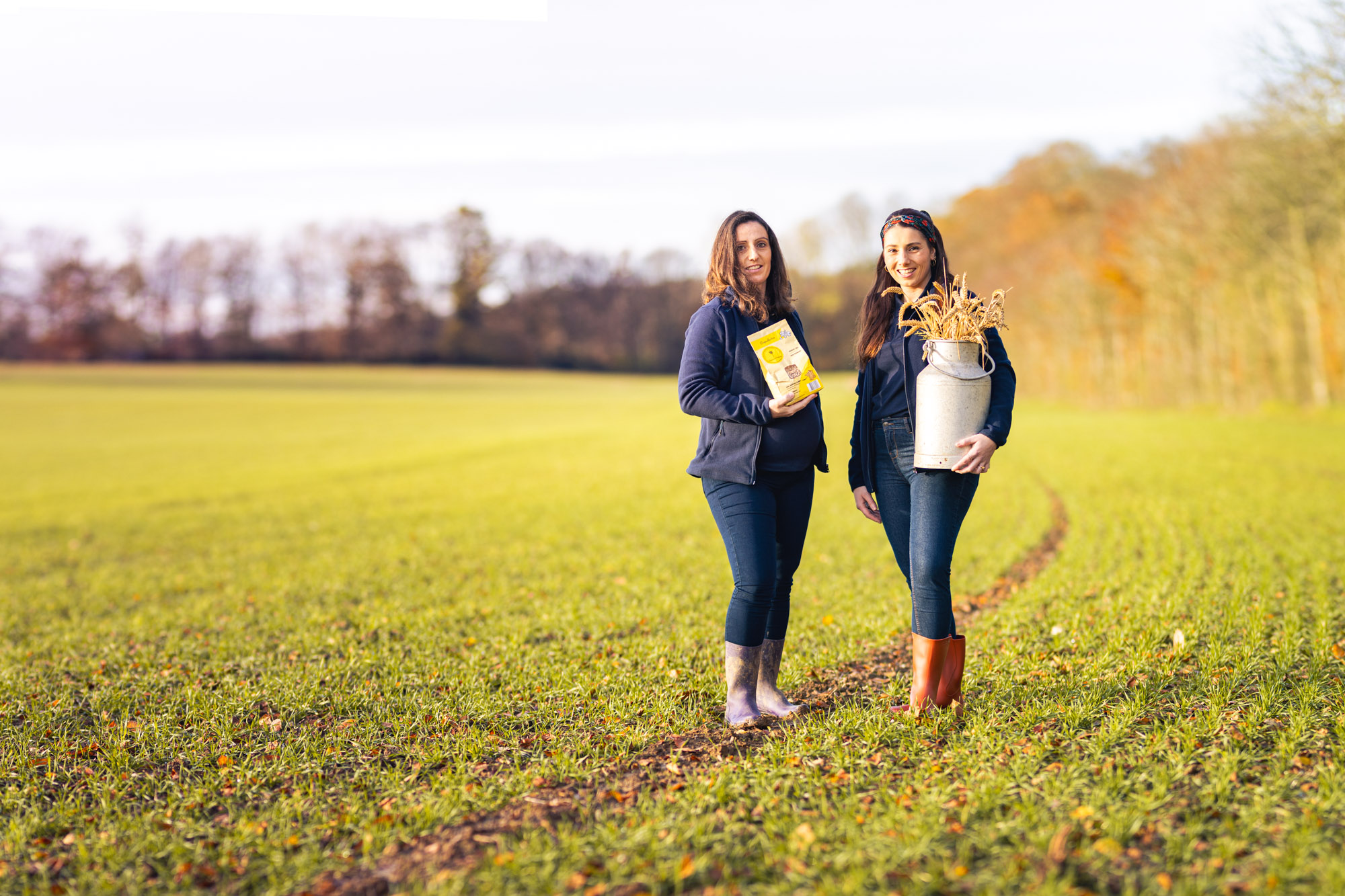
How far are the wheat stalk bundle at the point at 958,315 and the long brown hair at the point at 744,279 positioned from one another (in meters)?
0.58

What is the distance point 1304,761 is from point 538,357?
74306 mm

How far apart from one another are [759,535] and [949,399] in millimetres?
1011

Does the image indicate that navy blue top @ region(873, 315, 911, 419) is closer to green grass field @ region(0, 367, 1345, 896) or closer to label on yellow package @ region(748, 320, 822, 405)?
label on yellow package @ region(748, 320, 822, 405)

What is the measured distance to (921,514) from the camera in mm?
4000

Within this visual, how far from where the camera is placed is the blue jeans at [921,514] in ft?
13.0

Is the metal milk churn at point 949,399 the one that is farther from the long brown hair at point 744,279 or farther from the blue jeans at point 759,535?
the long brown hair at point 744,279

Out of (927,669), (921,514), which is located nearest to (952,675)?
(927,669)

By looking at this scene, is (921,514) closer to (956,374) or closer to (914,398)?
(914,398)

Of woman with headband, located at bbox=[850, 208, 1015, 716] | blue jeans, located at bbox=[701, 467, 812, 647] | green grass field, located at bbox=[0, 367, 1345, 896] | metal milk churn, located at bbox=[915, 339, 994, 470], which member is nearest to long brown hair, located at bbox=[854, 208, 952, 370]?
woman with headband, located at bbox=[850, 208, 1015, 716]

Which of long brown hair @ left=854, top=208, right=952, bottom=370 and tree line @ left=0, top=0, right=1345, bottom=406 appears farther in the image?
tree line @ left=0, top=0, right=1345, bottom=406

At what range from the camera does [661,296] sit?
2776 inches

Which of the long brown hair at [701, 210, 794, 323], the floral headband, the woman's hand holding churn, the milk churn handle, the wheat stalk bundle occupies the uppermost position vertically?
the floral headband

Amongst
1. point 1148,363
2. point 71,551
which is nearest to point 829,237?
point 1148,363

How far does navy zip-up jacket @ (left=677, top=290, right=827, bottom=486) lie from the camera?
3.94m
